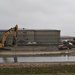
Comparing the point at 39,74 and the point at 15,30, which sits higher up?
the point at 15,30

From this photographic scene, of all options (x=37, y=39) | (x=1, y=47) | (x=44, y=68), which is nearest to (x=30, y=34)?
(x=37, y=39)

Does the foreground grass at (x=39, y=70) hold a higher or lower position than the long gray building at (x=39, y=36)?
lower

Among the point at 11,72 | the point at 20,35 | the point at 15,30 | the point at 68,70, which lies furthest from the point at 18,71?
the point at 20,35

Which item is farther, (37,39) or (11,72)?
(37,39)

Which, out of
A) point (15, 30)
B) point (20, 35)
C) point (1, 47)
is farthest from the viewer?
point (20, 35)

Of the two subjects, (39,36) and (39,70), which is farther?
→ (39,36)

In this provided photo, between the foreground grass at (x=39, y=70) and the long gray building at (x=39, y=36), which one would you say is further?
the long gray building at (x=39, y=36)

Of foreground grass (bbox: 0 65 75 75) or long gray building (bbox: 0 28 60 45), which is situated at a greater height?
long gray building (bbox: 0 28 60 45)

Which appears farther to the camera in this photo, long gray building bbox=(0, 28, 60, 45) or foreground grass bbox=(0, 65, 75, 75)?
long gray building bbox=(0, 28, 60, 45)

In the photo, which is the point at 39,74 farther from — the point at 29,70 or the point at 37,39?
the point at 37,39

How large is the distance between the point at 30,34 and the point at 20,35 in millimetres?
6354

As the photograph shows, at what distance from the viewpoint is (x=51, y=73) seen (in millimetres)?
19922

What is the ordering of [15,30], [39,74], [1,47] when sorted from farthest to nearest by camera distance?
[1,47], [15,30], [39,74]

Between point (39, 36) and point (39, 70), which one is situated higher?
point (39, 36)
